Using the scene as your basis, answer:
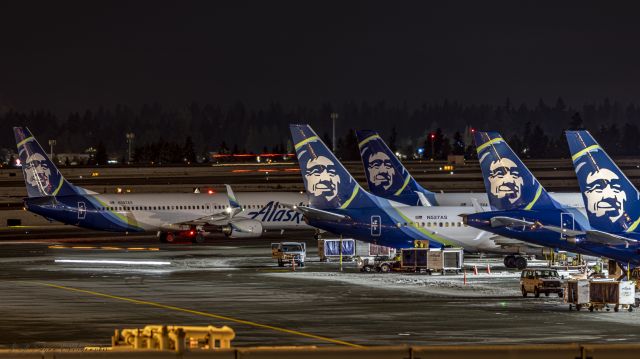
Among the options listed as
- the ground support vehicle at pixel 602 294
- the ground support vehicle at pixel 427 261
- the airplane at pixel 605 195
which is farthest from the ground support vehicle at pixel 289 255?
the airplane at pixel 605 195

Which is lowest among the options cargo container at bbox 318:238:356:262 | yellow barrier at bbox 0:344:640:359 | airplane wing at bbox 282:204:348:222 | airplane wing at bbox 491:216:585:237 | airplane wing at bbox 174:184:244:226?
yellow barrier at bbox 0:344:640:359

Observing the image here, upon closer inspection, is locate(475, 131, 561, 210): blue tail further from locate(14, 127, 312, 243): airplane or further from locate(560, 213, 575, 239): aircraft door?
locate(14, 127, 312, 243): airplane

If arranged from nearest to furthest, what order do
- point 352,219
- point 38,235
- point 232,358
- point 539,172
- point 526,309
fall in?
point 232,358 < point 526,309 < point 352,219 < point 38,235 < point 539,172

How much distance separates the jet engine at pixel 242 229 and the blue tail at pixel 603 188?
2036 inches

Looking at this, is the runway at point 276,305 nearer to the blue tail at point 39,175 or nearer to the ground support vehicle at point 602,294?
the ground support vehicle at point 602,294

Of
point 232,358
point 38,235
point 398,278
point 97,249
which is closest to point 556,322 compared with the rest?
point 398,278

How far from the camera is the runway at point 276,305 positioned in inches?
1451

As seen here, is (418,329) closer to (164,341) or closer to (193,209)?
(164,341)

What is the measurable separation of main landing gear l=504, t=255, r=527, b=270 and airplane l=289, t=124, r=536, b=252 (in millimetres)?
944

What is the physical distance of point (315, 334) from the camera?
37.0 metres

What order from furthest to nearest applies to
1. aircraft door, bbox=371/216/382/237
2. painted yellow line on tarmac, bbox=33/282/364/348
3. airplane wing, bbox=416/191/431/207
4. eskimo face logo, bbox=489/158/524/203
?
airplane wing, bbox=416/191/431/207
aircraft door, bbox=371/216/382/237
eskimo face logo, bbox=489/158/524/203
painted yellow line on tarmac, bbox=33/282/364/348

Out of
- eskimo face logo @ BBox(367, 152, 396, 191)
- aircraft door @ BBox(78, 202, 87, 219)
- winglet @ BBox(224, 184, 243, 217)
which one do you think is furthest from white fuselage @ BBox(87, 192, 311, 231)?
eskimo face logo @ BBox(367, 152, 396, 191)

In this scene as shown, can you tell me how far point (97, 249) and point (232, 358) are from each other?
213ft

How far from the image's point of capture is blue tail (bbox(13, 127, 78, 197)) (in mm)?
92125
